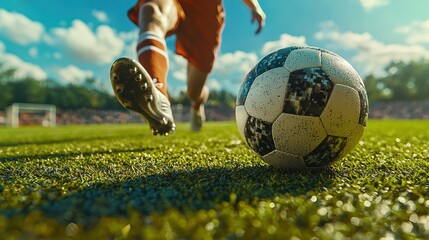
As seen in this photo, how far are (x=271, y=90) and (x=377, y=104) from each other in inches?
2156

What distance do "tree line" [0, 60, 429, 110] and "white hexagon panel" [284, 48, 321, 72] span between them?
46983mm

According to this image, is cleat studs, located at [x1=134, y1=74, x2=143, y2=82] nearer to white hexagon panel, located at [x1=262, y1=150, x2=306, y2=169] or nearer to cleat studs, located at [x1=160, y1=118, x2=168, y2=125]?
cleat studs, located at [x1=160, y1=118, x2=168, y2=125]

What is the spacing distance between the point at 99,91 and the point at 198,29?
176 ft

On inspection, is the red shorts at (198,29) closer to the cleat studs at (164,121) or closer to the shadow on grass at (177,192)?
the cleat studs at (164,121)

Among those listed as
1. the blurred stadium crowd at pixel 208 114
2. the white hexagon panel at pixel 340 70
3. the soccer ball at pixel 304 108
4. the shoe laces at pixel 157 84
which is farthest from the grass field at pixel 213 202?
the blurred stadium crowd at pixel 208 114

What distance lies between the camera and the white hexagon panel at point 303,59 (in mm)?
1761

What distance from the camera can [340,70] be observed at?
181 centimetres

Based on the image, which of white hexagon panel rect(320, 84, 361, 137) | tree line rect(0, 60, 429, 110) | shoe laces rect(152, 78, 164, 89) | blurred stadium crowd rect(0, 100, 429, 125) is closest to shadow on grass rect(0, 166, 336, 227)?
white hexagon panel rect(320, 84, 361, 137)

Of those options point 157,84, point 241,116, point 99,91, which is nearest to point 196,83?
point 157,84

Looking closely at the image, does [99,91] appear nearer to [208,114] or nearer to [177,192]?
[208,114]

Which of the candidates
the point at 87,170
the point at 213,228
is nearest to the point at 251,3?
the point at 87,170

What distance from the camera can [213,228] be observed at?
943 mm

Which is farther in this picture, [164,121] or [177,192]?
[164,121]

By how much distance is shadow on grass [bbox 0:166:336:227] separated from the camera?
1086 millimetres
